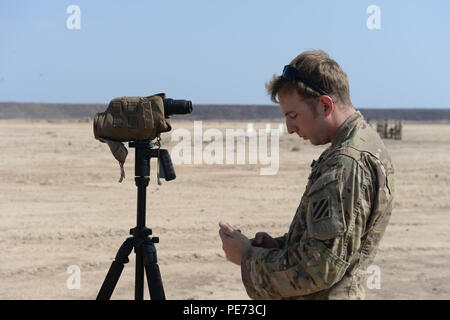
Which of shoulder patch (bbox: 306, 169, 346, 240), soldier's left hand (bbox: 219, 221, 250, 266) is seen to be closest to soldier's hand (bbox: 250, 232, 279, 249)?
soldier's left hand (bbox: 219, 221, 250, 266)

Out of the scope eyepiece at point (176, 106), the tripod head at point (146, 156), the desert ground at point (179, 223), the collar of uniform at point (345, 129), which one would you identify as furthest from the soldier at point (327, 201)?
the desert ground at point (179, 223)

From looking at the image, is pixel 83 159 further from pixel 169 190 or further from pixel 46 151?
pixel 169 190

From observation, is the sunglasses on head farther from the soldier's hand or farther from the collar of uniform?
the soldier's hand

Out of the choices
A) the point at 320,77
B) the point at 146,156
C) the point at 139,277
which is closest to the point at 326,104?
the point at 320,77

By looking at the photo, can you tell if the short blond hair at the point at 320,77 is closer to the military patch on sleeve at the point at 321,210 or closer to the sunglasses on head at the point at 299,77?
the sunglasses on head at the point at 299,77

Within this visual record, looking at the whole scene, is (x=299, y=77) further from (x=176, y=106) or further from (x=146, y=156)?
(x=146, y=156)

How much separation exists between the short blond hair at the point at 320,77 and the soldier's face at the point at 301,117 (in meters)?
0.03

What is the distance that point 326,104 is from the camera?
2072mm

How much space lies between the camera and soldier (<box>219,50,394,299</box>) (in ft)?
6.38

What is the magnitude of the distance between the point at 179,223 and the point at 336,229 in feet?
22.5

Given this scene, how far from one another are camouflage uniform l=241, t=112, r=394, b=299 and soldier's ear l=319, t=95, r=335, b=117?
0.08 m

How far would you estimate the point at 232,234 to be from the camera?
224 centimetres

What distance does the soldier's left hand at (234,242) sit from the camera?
2.21 metres
